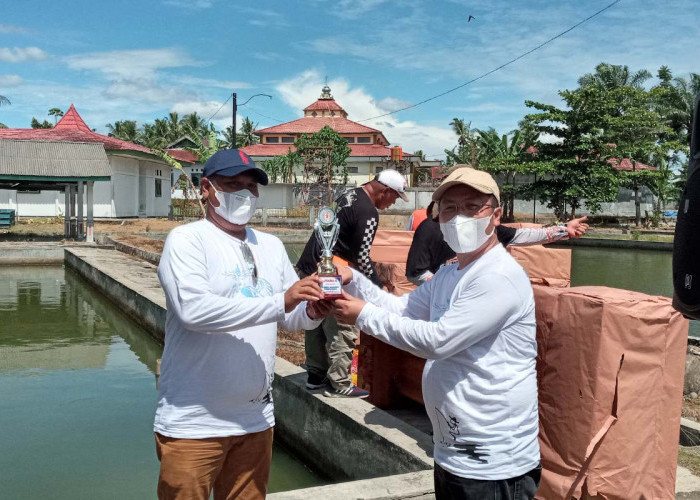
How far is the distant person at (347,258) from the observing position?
14.7ft

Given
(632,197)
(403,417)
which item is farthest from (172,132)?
(403,417)

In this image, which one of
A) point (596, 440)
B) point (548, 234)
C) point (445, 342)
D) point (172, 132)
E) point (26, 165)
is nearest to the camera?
point (445, 342)

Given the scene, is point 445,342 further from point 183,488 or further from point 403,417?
point 403,417

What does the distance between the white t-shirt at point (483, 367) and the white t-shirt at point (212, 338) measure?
0.49 metres

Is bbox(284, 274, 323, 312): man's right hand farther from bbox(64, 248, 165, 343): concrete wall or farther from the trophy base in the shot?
bbox(64, 248, 165, 343): concrete wall

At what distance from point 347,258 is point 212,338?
227cm

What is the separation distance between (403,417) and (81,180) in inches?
817

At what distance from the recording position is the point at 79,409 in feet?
21.6

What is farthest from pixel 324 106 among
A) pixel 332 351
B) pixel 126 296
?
pixel 332 351

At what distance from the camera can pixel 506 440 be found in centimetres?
214

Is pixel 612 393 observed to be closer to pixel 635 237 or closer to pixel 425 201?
pixel 635 237

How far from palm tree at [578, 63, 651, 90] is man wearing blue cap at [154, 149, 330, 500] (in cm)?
5469

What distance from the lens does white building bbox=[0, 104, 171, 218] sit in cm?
3212

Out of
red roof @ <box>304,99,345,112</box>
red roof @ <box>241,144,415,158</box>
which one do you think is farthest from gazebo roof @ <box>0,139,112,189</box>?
red roof @ <box>304,99,345,112</box>
